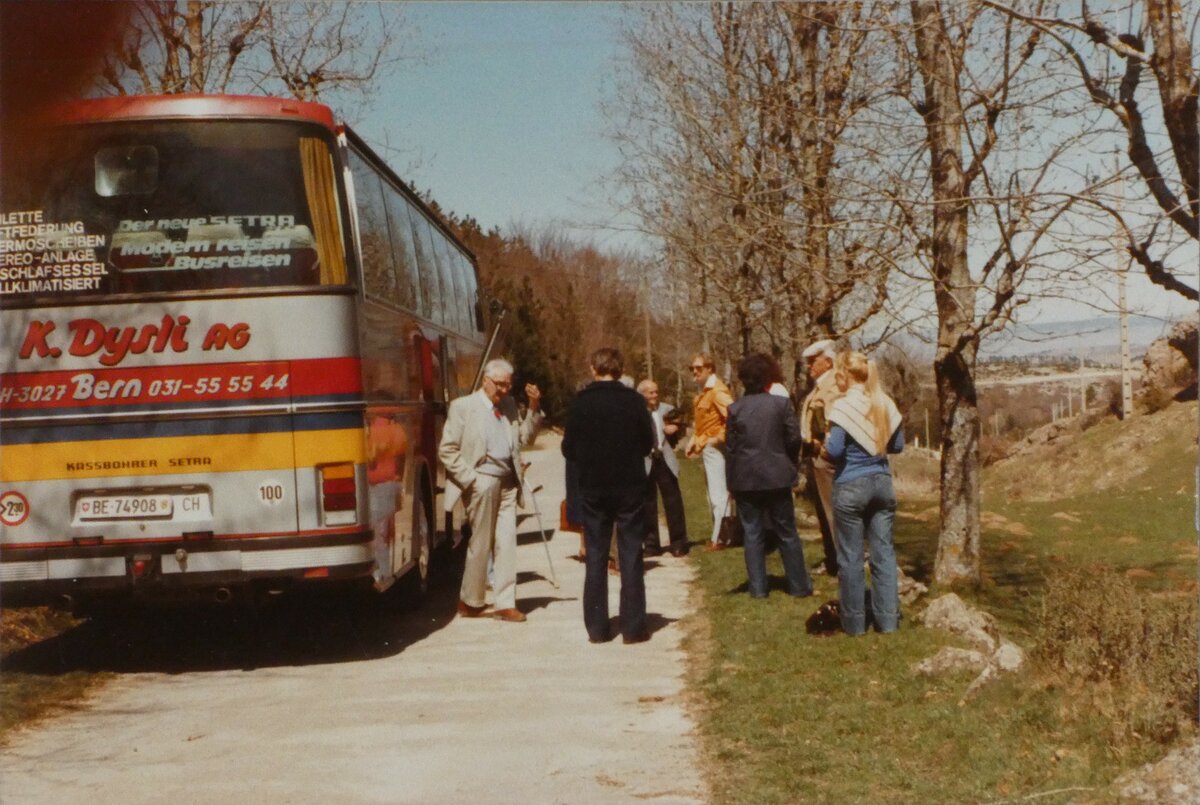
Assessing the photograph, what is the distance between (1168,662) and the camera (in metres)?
6.19

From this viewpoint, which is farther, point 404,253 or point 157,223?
point 404,253

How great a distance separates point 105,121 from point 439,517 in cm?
557

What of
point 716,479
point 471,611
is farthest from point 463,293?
point 471,611

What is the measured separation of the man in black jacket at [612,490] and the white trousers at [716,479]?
4845mm

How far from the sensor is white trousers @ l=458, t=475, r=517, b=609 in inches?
420

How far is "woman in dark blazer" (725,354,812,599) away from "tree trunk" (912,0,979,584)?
159 centimetres

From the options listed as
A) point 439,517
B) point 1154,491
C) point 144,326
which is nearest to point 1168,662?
point 144,326

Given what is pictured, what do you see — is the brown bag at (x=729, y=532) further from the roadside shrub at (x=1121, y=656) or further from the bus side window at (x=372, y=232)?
the roadside shrub at (x=1121, y=656)

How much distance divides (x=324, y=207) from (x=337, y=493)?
186 cm

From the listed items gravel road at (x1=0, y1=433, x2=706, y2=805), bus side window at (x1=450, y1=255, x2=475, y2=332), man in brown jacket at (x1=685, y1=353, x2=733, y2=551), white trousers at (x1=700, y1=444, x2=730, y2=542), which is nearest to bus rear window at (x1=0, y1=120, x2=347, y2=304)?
gravel road at (x1=0, y1=433, x2=706, y2=805)

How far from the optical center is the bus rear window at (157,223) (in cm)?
859

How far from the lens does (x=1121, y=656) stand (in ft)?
22.0

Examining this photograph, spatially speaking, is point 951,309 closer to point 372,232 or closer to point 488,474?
point 488,474

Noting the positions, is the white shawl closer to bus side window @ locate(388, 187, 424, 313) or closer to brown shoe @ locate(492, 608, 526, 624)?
brown shoe @ locate(492, 608, 526, 624)
